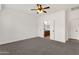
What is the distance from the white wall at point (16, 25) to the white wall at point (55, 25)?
0.26ft

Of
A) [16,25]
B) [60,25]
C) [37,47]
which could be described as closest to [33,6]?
[16,25]

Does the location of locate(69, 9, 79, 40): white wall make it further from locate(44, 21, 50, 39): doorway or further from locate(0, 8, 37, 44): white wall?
locate(0, 8, 37, 44): white wall

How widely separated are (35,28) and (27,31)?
4.3 inches

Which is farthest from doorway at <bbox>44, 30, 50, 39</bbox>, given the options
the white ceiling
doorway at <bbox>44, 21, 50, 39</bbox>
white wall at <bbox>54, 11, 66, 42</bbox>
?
the white ceiling

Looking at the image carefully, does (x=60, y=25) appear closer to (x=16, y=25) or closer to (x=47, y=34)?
(x=47, y=34)

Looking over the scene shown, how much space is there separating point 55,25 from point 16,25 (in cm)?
49

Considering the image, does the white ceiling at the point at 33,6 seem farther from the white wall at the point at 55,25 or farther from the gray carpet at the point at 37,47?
the gray carpet at the point at 37,47

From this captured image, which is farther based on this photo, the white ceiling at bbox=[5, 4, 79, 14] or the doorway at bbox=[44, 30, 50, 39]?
the doorway at bbox=[44, 30, 50, 39]

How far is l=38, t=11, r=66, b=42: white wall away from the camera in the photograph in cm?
150

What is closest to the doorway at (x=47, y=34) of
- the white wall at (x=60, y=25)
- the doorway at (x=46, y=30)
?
the doorway at (x=46, y=30)

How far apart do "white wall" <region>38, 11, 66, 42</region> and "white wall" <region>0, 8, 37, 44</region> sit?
0.08 meters

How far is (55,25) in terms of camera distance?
5.03 ft
